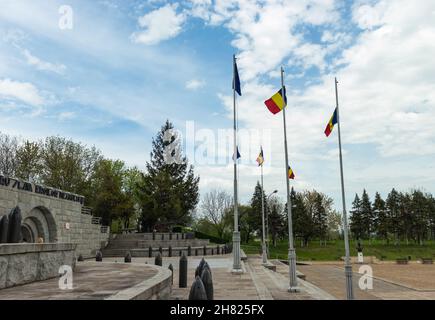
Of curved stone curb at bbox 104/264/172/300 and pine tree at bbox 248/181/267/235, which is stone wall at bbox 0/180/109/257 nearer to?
curved stone curb at bbox 104/264/172/300

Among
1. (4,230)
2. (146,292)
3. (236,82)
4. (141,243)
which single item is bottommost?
(141,243)

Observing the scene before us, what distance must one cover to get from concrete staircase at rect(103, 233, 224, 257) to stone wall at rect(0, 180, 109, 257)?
13.7ft

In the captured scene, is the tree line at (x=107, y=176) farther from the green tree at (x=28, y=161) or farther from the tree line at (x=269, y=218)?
the tree line at (x=269, y=218)

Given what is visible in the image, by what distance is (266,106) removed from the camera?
15.4 meters

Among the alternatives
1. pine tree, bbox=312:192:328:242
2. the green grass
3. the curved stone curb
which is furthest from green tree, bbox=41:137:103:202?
pine tree, bbox=312:192:328:242

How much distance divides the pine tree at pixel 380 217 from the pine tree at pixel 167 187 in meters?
42.6

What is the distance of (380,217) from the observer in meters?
77.4

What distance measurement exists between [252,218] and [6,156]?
46.6 m

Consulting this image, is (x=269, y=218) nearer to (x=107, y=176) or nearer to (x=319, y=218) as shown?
(x=319, y=218)

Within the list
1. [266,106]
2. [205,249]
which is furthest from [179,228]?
[266,106]

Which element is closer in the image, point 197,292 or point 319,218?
point 197,292

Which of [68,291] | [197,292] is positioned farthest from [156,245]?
[197,292]

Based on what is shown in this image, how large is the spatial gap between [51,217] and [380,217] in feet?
227
